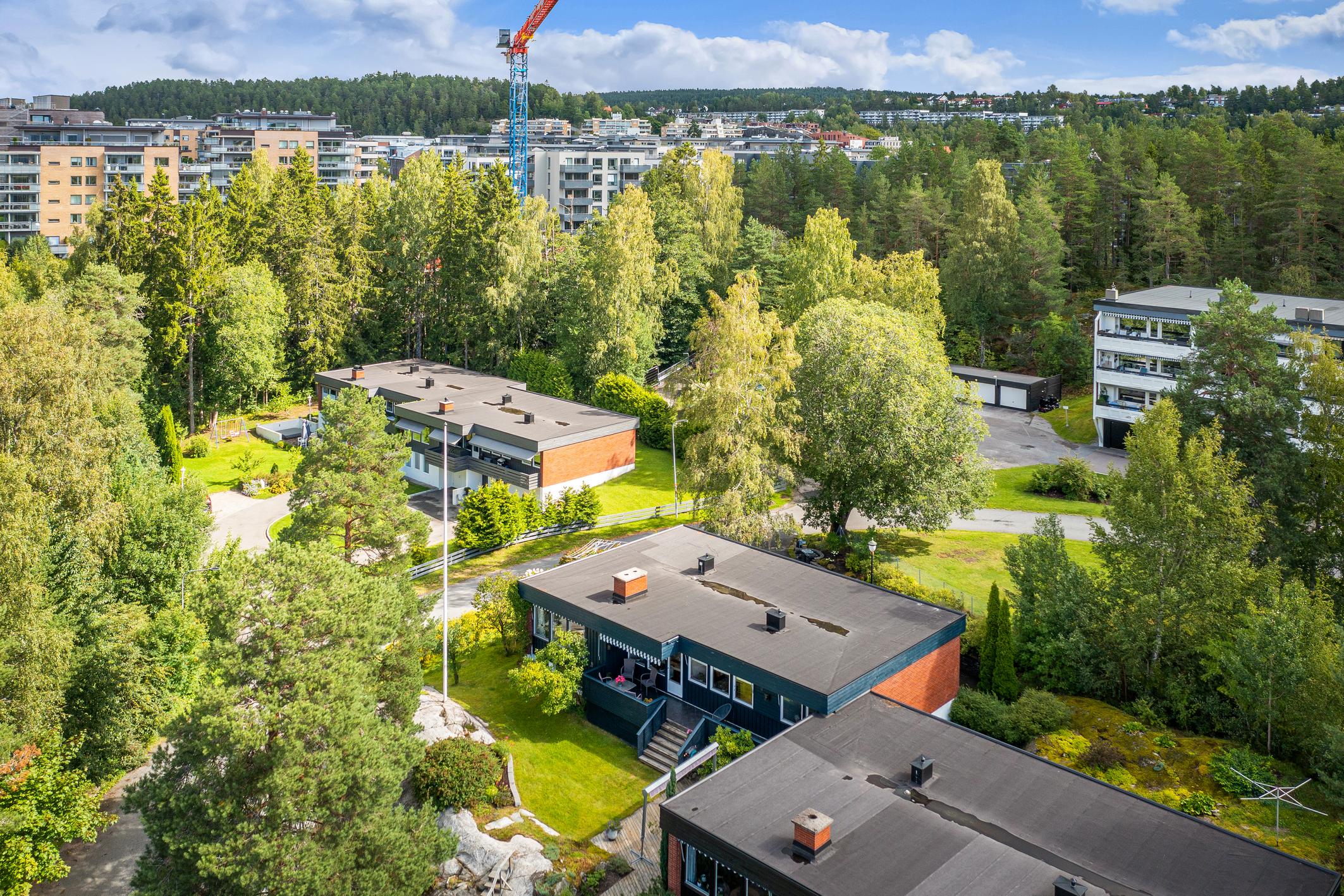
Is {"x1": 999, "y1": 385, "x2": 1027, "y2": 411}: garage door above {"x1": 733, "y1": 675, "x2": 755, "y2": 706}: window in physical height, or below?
above

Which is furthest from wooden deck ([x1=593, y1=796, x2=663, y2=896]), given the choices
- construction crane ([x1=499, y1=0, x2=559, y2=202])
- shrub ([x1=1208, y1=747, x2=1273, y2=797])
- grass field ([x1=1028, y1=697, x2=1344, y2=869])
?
construction crane ([x1=499, y1=0, x2=559, y2=202])

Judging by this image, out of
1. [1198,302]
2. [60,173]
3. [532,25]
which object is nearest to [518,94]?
[532,25]

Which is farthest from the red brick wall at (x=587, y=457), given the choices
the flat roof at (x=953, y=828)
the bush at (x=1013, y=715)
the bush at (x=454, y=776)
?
the flat roof at (x=953, y=828)

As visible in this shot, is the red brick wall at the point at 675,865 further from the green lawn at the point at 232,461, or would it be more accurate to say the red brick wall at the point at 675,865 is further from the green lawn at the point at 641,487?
the green lawn at the point at 232,461

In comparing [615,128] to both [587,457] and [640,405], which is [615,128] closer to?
[640,405]

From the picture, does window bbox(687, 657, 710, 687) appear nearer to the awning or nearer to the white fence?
the white fence

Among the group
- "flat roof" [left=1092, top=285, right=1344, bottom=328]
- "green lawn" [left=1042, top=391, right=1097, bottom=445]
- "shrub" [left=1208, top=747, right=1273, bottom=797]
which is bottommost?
"shrub" [left=1208, top=747, right=1273, bottom=797]

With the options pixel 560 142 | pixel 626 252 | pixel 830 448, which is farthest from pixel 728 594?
pixel 560 142
